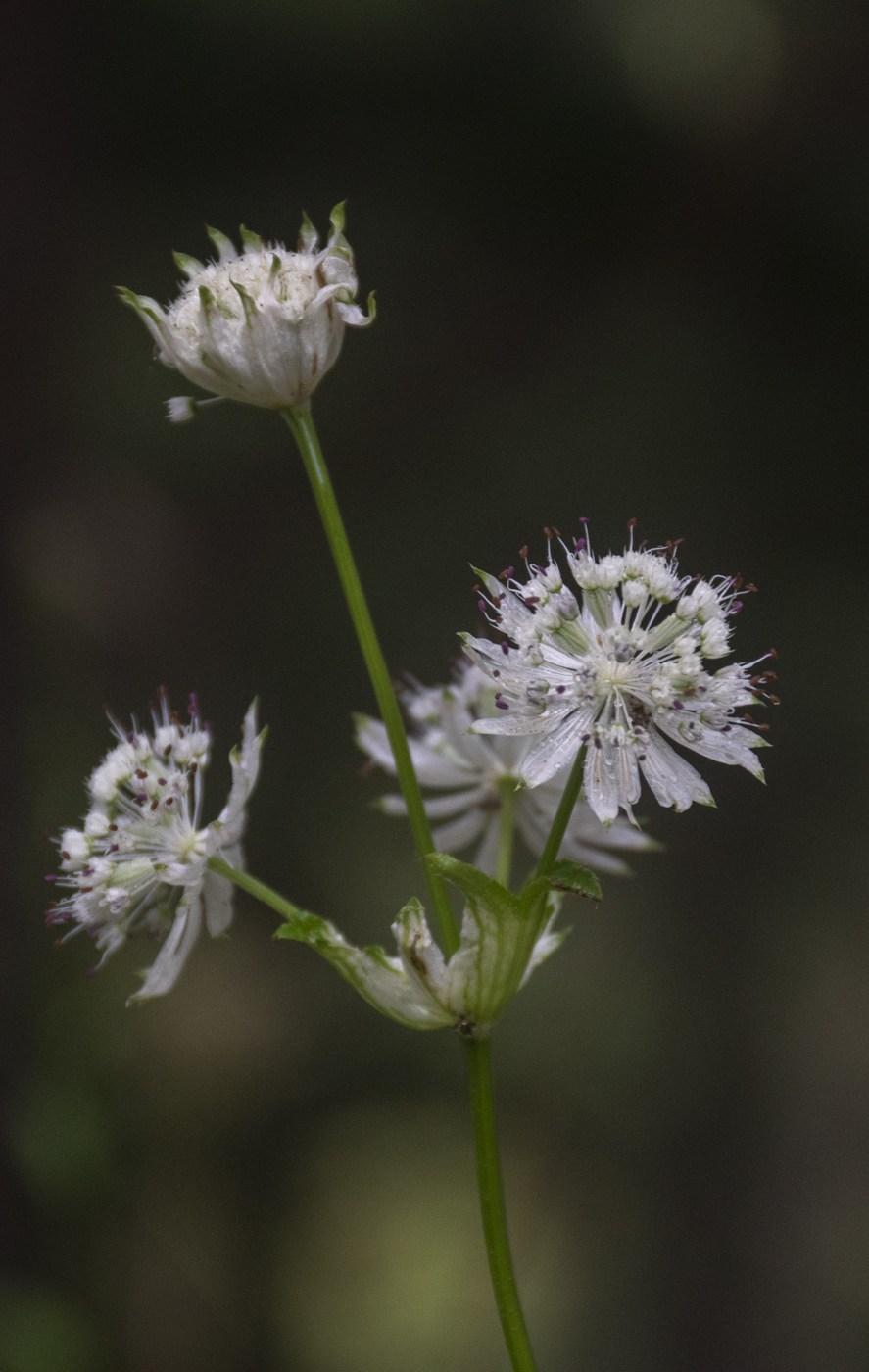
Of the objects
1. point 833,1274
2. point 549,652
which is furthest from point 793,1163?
point 549,652

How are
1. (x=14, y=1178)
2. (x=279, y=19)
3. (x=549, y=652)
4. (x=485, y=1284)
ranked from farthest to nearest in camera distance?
(x=279, y=19) < (x=485, y=1284) < (x=14, y=1178) < (x=549, y=652)

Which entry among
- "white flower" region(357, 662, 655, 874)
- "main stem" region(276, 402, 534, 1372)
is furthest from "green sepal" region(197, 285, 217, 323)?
"white flower" region(357, 662, 655, 874)

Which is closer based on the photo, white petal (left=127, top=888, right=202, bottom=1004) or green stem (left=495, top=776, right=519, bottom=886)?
white petal (left=127, top=888, right=202, bottom=1004)

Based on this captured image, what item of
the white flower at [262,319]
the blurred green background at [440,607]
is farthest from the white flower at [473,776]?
the blurred green background at [440,607]

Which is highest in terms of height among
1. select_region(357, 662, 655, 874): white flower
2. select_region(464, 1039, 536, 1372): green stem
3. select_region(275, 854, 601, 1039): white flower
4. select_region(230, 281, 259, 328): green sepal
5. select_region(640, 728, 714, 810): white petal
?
select_region(230, 281, 259, 328): green sepal

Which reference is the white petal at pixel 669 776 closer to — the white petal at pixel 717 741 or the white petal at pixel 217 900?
the white petal at pixel 717 741

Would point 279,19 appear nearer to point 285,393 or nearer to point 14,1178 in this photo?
point 285,393

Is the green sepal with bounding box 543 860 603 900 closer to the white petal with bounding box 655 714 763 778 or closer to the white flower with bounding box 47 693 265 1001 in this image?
the white petal with bounding box 655 714 763 778
